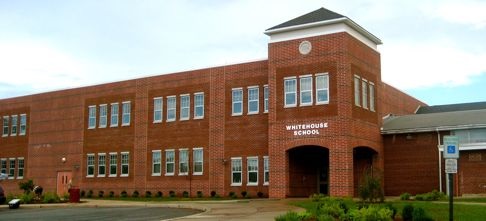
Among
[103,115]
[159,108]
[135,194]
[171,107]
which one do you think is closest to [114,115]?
[103,115]

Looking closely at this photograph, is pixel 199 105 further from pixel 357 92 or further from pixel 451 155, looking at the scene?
pixel 451 155

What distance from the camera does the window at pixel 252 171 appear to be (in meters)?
40.6

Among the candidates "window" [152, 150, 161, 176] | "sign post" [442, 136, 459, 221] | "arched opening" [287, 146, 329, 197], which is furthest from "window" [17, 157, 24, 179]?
"sign post" [442, 136, 459, 221]

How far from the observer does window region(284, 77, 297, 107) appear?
37.0 metres

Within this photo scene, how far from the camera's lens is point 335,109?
35.5 metres

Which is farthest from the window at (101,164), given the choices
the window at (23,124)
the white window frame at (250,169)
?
the white window frame at (250,169)

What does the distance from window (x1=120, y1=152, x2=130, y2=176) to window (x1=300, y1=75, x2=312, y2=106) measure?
1678cm

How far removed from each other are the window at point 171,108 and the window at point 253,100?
674 cm

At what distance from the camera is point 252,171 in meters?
40.8

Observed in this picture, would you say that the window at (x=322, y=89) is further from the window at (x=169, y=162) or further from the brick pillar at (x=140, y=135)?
the brick pillar at (x=140, y=135)

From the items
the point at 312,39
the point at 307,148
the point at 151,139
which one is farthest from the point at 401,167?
the point at 151,139

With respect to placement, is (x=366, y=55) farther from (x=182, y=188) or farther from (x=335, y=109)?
(x=182, y=188)

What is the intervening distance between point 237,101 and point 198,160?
A: 5092 millimetres

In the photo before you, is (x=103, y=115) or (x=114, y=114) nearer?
(x=114, y=114)
